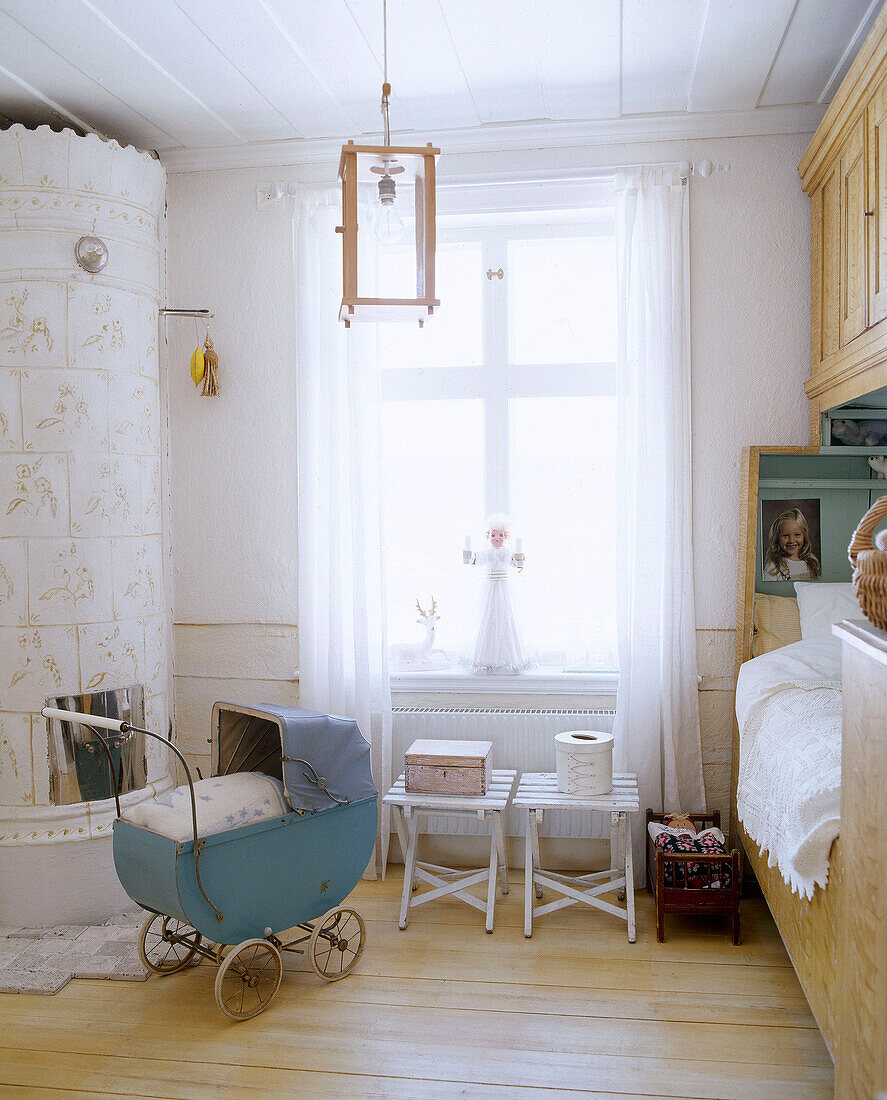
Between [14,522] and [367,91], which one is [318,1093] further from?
[367,91]

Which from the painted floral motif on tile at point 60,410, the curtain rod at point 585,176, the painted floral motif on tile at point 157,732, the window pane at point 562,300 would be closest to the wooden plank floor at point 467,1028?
the painted floral motif on tile at point 157,732

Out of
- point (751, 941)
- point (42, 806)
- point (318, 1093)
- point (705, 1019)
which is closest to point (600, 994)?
point (705, 1019)

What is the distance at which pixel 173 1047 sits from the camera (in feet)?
8.04

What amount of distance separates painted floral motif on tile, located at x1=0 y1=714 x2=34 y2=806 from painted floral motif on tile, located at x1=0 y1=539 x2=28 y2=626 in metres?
0.36

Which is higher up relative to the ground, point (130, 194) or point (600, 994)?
point (130, 194)

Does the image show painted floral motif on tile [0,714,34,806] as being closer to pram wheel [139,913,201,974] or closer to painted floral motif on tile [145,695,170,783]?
painted floral motif on tile [145,695,170,783]

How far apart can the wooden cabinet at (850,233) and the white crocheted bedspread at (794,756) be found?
36.1 inches

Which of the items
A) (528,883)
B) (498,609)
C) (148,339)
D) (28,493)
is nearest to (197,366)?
(148,339)

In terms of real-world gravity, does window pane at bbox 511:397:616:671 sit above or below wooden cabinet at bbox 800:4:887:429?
below

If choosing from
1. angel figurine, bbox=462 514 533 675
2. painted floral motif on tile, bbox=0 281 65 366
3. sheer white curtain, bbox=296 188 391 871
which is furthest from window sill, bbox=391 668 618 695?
painted floral motif on tile, bbox=0 281 65 366

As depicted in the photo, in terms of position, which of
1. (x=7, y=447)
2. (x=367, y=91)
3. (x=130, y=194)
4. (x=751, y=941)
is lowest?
(x=751, y=941)

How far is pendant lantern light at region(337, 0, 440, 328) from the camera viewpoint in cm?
212

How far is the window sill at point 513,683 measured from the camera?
3.66 m

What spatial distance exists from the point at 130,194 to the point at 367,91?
0.99 meters
